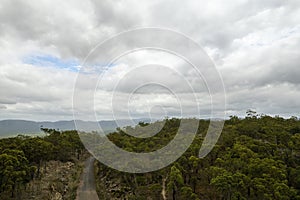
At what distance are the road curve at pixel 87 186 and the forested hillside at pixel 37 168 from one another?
0.78m

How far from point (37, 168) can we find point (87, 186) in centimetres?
690

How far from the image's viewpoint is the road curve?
27.0 metres

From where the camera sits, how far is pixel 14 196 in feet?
84.2

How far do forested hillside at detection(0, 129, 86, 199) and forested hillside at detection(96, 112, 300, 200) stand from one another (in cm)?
506

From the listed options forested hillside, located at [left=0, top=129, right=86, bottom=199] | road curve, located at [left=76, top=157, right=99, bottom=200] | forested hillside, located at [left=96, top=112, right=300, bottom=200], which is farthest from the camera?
road curve, located at [left=76, top=157, right=99, bottom=200]

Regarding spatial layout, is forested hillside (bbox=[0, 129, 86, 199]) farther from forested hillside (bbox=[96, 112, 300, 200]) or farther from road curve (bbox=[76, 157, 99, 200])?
forested hillside (bbox=[96, 112, 300, 200])

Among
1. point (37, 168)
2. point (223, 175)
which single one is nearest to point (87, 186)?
point (37, 168)

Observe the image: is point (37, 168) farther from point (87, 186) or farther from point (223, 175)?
point (223, 175)

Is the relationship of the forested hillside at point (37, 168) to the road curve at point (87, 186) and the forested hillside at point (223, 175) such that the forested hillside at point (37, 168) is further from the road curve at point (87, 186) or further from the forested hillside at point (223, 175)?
the forested hillside at point (223, 175)

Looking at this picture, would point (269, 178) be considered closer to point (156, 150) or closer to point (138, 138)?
point (156, 150)

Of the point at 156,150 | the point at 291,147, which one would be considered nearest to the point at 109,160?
the point at 156,150

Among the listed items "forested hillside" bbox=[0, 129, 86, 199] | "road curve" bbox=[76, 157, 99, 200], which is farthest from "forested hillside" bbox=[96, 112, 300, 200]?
"forested hillside" bbox=[0, 129, 86, 199]

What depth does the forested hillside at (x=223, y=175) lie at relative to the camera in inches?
772

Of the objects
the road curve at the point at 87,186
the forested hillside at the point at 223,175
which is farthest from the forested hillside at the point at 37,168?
the forested hillside at the point at 223,175
